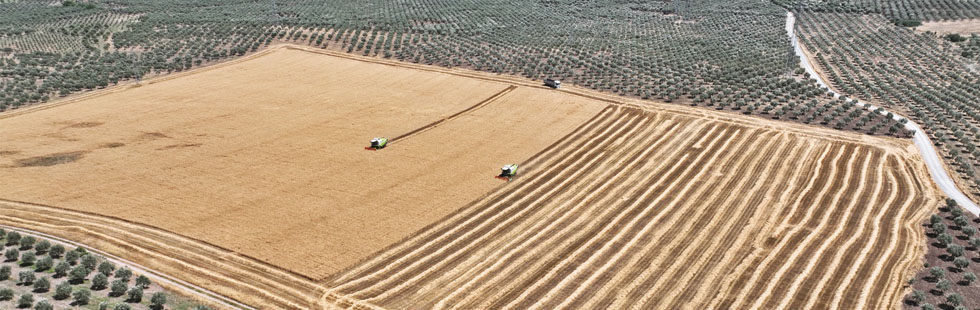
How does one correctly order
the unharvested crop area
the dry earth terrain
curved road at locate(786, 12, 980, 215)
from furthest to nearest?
curved road at locate(786, 12, 980, 215) → the dry earth terrain → the unharvested crop area

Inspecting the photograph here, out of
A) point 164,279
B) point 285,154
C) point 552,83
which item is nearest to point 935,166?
point 552,83

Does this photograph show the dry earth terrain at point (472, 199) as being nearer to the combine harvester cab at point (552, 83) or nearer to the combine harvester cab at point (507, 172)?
the combine harvester cab at point (507, 172)

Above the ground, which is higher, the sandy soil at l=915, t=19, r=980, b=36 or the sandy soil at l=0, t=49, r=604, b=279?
the sandy soil at l=0, t=49, r=604, b=279

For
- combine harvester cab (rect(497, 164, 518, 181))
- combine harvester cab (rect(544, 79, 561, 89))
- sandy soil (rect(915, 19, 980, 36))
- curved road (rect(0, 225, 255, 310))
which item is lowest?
sandy soil (rect(915, 19, 980, 36))

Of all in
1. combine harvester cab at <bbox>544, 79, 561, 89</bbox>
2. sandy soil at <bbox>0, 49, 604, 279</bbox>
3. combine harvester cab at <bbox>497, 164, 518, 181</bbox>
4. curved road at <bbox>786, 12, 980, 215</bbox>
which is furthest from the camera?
combine harvester cab at <bbox>544, 79, 561, 89</bbox>

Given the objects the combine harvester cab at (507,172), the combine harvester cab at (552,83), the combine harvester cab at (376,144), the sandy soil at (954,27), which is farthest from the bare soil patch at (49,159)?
the sandy soil at (954,27)

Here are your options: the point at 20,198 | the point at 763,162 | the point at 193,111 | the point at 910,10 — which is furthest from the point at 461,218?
the point at 910,10

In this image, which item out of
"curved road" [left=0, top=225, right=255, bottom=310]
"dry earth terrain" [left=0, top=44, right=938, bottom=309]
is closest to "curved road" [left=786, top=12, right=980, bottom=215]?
"dry earth terrain" [left=0, top=44, right=938, bottom=309]

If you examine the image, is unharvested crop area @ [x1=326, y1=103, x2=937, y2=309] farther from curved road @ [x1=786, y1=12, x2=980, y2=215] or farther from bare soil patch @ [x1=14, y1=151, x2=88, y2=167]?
bare soil patch @ [x1=14, y1=151, x2=88, y2=167]

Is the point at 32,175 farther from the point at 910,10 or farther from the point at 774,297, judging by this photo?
the point at 910,10
